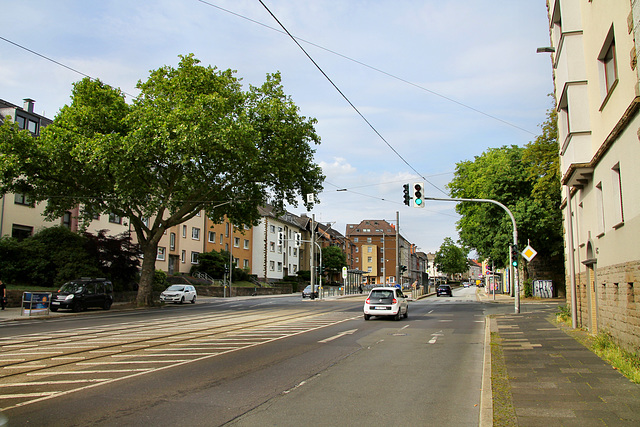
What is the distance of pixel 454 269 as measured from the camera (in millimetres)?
129750

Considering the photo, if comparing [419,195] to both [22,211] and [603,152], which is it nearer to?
[603,152]

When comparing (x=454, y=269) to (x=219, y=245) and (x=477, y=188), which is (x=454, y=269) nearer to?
(x=219, y=245)

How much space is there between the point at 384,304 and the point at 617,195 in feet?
39.9

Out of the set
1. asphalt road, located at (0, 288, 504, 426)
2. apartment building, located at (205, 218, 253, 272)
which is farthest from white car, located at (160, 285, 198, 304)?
asphalt road, located at (0, 288, 504, 426)

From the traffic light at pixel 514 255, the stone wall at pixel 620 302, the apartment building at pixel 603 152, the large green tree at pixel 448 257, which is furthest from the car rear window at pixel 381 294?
the large green tree at pixel 448 257

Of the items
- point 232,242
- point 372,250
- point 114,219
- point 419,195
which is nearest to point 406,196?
point 419,195

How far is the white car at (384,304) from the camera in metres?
21.8

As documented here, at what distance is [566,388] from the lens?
24.4ft

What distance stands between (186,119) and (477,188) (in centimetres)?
2758

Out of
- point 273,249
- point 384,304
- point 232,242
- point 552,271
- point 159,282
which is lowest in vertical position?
point 384,304

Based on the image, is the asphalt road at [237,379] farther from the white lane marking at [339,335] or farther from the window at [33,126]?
the window at [33,126]

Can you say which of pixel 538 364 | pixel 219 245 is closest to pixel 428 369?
pixel 538 364

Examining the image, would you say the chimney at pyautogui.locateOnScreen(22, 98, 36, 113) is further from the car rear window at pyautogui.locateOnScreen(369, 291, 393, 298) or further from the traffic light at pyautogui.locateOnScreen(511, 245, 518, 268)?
the traffic light at pyautogui.locateOnScreen(511, 245, 518, 268)

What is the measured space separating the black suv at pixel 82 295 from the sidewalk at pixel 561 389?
21828 mm
